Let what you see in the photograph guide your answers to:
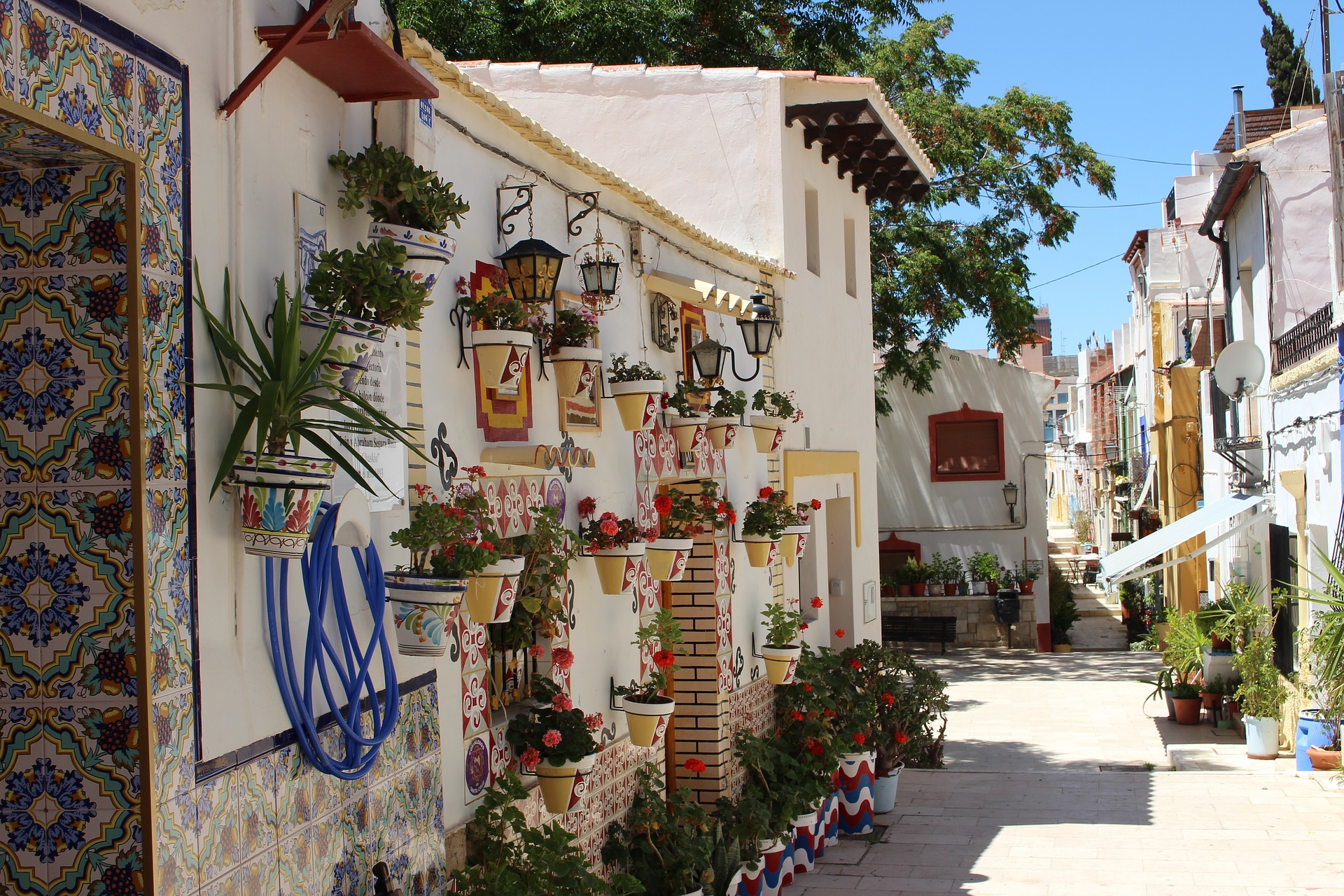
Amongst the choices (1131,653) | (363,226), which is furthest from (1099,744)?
(363,226)

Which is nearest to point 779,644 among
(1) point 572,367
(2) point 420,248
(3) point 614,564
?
(3) point 614,564

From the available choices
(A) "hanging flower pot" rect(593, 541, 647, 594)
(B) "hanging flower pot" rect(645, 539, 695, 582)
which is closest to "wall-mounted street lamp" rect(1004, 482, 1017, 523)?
(B) "hanging flower pot" rect(645, 539, 695, 582)

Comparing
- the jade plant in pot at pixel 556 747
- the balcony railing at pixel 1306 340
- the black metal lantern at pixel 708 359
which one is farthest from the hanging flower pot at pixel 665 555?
the balcony railing at pixel 1306 340

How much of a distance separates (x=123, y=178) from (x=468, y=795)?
295cm

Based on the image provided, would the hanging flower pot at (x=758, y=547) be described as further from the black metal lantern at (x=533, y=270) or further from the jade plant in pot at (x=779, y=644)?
the black metal lantern at (x=533, y=270)

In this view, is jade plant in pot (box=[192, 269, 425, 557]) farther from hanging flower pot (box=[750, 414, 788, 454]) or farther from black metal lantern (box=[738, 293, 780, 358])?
hanging flower pot (box=[750, 414, 788, 454])

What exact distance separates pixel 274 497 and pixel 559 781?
8.84 ft

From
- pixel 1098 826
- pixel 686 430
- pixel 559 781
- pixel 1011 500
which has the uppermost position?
pixel 686 430

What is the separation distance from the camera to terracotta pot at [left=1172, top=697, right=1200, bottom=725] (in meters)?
15.5

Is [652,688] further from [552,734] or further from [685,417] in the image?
[685,417]

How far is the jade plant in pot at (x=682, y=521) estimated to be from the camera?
728 cm

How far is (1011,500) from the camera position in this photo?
79.5 ft

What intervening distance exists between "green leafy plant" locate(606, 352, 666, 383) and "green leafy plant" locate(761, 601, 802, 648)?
3.17m

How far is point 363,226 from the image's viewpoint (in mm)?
4273
